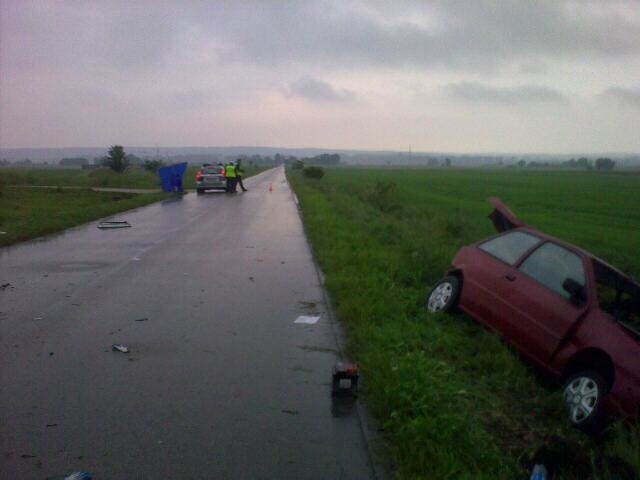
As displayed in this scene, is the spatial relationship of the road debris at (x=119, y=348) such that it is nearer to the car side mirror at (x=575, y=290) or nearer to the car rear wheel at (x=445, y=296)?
the car rear wheel at (x=445, y=296)

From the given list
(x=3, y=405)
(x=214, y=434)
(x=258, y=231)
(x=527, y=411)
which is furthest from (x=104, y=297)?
(x=258, y=231)

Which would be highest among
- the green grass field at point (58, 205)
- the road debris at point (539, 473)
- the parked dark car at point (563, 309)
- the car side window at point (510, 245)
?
the car side window at point (510, 245)

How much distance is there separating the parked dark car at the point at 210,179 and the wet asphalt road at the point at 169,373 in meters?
23.4

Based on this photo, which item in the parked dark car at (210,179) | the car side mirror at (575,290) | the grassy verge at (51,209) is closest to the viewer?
the car side mirror at (575,290)

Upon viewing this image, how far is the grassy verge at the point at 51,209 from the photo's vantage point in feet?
57.4

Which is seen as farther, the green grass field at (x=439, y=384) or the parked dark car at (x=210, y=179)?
the parked dark car at (x=210, y=179)

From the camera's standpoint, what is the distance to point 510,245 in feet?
25.5

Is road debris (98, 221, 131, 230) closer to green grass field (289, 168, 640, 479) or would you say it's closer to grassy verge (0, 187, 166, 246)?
grassy verge (0, 187, 166, 246)

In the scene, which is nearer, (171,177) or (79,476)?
(79,476)

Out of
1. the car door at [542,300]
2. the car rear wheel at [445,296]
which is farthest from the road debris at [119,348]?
the car door at [542,300]

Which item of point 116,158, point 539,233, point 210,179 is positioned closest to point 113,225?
point 539,233

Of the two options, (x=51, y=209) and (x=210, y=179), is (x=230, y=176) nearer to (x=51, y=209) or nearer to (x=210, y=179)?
(x=210, y=179)

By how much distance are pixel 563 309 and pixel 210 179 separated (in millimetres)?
30836

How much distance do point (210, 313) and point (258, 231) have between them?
9413 mm
